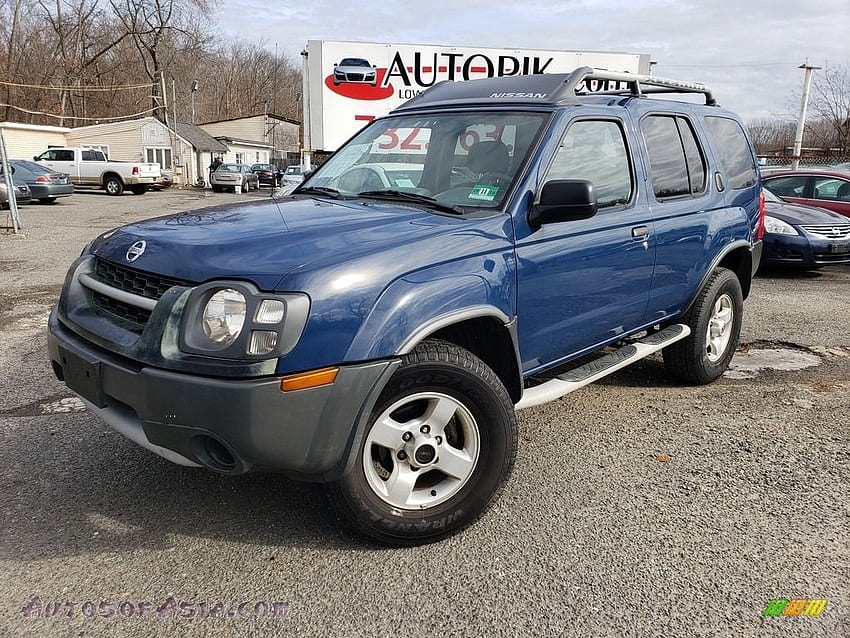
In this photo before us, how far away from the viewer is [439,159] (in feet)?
12.6

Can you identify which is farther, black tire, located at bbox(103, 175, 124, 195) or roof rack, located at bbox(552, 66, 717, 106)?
black tire, located at bbox(103, 175, 124, 195)

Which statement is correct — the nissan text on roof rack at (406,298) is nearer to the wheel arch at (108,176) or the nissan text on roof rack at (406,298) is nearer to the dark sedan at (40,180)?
the dark sedan at (40,180)

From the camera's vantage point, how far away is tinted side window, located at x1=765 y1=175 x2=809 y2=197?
37.9ft

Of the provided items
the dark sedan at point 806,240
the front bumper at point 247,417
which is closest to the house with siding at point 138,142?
the dark sedan at point 806,240

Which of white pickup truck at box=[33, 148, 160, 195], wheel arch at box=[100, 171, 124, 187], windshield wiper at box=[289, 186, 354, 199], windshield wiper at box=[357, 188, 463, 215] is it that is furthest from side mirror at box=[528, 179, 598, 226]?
wheel arch at box=[100, 171, 124, 187]

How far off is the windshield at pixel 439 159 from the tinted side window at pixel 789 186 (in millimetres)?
9557

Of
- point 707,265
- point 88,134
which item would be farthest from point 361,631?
point 88,134

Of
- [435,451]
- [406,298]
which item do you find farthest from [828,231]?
[406,298]

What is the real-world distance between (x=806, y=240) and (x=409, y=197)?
312 inches

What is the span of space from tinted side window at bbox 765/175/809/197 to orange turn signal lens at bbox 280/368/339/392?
1128 centimetres

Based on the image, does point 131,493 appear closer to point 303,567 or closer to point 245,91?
point 303,567

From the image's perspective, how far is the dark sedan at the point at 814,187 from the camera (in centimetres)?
1110

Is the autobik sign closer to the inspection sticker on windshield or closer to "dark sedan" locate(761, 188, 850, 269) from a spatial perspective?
"dark sedan" locate(761, 188, 850, 269)

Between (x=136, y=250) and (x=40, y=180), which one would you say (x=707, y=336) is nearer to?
(x=136, y=250)
